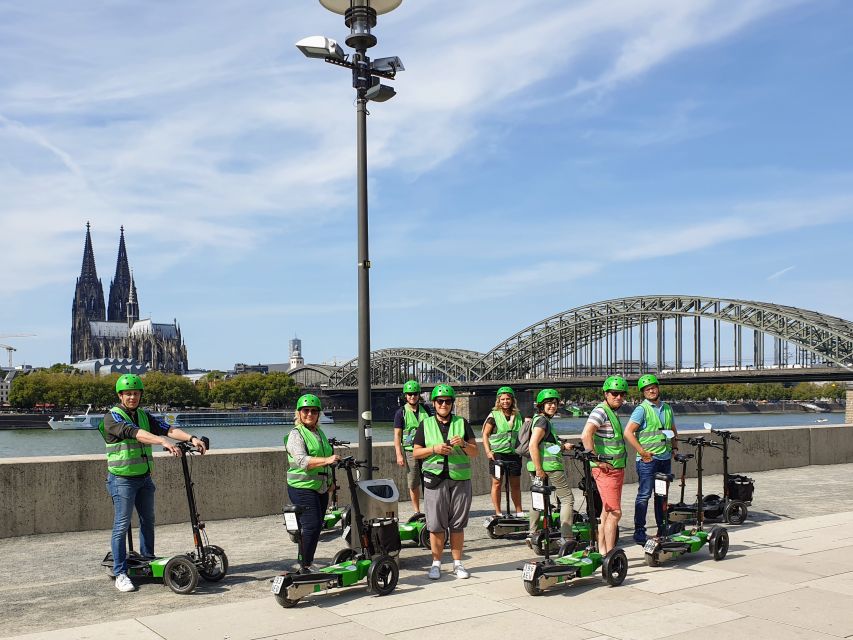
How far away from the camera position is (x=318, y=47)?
891cm

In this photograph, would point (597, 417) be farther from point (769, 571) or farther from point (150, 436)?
point (150, 436)

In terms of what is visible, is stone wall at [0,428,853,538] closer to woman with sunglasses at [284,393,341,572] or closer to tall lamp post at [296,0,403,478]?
tall lamp post at [296,0,403,478]

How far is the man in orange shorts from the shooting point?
8.04m

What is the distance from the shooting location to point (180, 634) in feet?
20.2

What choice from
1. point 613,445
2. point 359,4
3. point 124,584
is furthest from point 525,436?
point 359,4

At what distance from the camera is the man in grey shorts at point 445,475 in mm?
7836

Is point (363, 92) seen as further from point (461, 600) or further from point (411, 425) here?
point (461, 600)

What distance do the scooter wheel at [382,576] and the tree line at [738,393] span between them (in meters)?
141

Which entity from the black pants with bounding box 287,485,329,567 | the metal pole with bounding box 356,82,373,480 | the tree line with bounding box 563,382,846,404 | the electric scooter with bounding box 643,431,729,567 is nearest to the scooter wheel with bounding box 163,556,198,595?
the black pants with bounding box 287,485,329,567

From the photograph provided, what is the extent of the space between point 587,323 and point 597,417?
113 meters

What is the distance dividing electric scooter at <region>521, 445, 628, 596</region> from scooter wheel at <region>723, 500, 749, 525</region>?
12.3 ft

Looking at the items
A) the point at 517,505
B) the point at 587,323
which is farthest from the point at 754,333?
the point at 517,505

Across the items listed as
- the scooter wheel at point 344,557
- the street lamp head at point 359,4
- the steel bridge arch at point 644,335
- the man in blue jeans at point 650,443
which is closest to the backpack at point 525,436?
the man in blue jeans at point 650,443

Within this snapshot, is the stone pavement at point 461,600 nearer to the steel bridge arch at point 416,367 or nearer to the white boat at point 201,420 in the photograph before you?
the white boat at point 201,420
